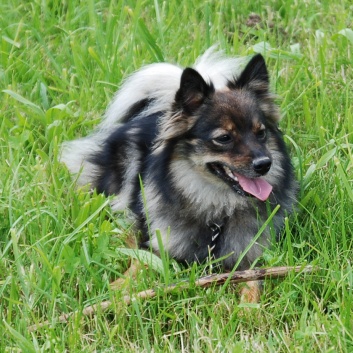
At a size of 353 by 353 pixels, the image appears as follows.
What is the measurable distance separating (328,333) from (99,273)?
3.62ft

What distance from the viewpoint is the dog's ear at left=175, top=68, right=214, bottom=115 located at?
3.82 meters

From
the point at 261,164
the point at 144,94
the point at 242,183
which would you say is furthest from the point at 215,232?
the point at 144,94

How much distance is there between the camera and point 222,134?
379 centimetres

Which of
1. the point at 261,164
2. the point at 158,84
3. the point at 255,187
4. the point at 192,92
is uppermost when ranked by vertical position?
the point at 192,92

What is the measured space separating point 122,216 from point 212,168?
0.66m

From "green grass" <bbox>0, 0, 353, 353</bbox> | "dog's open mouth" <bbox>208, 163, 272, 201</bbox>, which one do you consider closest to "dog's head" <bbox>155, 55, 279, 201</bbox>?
"dog's open mouth" <bbox>208, 163, 272, 201</bbox>

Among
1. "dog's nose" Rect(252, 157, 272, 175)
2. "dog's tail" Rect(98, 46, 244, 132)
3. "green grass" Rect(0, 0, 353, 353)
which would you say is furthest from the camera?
"dog's tail" Rect(98, 46, 244, 132)

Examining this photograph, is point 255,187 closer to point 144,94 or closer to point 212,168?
point 212,168

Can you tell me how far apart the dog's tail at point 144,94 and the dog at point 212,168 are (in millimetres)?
12

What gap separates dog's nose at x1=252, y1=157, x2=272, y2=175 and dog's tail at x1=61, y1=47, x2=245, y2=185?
583mm

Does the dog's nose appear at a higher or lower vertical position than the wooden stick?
higher

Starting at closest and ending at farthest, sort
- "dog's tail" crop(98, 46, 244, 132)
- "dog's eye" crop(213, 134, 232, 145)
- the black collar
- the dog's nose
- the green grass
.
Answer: the green grass < the dog's nose < "dog's eye" crop(213, 134, 232, 145) < the black collar < "dog's tail" crop(98, 46, 244, 132)

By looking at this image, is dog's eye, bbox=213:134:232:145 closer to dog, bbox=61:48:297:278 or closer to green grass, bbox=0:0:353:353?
dog, bbox=61:48:297:278

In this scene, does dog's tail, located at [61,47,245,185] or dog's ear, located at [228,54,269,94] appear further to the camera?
dog's tail, located at [61,47,245,185]
